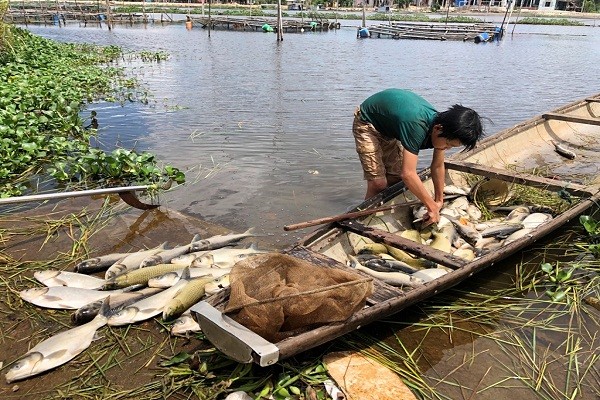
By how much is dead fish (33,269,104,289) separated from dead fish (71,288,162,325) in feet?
1.16

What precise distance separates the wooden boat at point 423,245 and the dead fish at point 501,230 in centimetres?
36

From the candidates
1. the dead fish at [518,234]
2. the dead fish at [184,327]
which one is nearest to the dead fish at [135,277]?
the dead fish at [184,327]

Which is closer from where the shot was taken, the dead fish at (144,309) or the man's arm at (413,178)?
the dead fish at (144,309)

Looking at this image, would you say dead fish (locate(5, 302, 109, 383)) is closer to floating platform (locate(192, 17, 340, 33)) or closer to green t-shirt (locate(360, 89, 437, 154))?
green t-shirt (locate(360, 89, 437, 154))

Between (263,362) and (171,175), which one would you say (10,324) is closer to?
(263,362)

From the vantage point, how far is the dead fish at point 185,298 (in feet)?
Answer: 12.7

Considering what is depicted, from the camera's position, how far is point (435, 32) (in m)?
42.4

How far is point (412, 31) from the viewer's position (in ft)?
139

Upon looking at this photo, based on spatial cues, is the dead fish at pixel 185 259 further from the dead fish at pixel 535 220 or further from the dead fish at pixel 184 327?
the dead fish at pixel 535 220

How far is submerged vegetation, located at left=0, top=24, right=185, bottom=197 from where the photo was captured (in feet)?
22.8

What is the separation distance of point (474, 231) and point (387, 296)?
83.5 inches

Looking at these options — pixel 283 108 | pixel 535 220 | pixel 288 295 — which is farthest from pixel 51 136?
pixel 535 220

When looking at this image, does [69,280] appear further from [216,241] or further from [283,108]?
[283,108]

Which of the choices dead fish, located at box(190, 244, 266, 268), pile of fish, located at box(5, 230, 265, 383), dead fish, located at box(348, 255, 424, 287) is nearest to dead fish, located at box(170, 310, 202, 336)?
pile of fish, located at box(5, 230, 265, 383)
